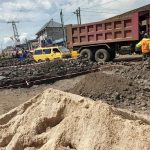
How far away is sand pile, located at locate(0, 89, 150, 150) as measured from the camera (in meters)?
Result: 3.69

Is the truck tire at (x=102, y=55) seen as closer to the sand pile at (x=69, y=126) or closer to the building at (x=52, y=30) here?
the sand pile at (x=69, y=126)

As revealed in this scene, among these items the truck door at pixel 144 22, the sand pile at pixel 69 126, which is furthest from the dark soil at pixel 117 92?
the truck door at pixel 144 22

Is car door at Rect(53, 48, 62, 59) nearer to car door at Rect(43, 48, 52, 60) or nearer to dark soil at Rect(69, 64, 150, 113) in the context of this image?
car door at Rect(43, 48, 52, 60)

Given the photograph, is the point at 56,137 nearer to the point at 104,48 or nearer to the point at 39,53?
the point at 104,48

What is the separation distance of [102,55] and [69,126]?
19.0 metres

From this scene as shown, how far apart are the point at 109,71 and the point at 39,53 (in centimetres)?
1315

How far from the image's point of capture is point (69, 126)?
13.8ft

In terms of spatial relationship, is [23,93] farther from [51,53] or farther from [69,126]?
[51,53]

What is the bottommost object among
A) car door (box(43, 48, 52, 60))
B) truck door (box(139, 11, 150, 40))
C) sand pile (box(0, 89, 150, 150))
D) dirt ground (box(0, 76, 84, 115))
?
dirt ground (box(0, 76, 84, 115))

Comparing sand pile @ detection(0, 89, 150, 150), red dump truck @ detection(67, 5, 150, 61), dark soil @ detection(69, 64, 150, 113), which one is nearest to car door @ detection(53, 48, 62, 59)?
red dump truck @ detection(67, 5, 150, 61)

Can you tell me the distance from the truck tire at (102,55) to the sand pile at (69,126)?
57.9 feet

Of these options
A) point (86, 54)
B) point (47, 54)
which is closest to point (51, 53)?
point (47, 54)

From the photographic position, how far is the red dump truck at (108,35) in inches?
816

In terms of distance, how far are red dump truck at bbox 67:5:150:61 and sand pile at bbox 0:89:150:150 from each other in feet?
53.3
